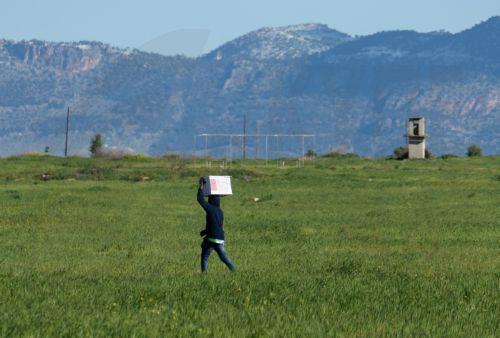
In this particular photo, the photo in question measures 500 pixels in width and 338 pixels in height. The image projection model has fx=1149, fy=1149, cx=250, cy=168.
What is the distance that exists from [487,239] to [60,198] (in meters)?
21.1

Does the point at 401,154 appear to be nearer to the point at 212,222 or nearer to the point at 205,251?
the point at 205,251

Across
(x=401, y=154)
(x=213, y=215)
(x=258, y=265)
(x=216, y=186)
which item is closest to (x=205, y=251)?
(x=213, y=215)

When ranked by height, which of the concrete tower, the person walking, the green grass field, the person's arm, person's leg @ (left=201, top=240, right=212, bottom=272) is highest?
the concrete tower

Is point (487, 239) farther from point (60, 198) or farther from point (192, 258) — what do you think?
point (60, 198)

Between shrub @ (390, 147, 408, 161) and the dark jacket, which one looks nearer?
the dark jacket

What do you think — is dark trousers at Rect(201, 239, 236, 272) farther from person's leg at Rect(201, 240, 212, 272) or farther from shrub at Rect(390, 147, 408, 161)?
shrub at Rect(390, 147, 408, 161)

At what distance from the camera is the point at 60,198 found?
4619 centimetres

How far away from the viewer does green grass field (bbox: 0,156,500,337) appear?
47.3 feet

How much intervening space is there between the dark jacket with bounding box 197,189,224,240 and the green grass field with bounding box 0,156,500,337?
2.39ft

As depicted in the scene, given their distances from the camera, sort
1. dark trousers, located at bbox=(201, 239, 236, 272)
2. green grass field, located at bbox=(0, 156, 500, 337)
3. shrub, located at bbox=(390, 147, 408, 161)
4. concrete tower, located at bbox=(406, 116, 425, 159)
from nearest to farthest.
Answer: green grass field, located at bbox=(0, 156, 500, 337) → dark trousers, located at bbox=(201, 239, 236, 272) → concrete tower, located at bbox=(406, 116, 425, 159) → shrub, located at bbox=(390, 147, 408, 161)

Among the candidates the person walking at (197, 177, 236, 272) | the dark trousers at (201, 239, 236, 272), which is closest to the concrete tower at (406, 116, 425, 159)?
the dark trousers at (201, 239, 236, 272)

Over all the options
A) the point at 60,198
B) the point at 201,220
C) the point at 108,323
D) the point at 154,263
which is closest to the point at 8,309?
the point at 108,323

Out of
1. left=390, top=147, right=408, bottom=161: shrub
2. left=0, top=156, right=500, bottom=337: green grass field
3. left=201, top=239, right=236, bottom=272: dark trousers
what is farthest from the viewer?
left=390, top=147, right=408, bottom=161: shrub

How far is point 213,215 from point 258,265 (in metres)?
3.33
